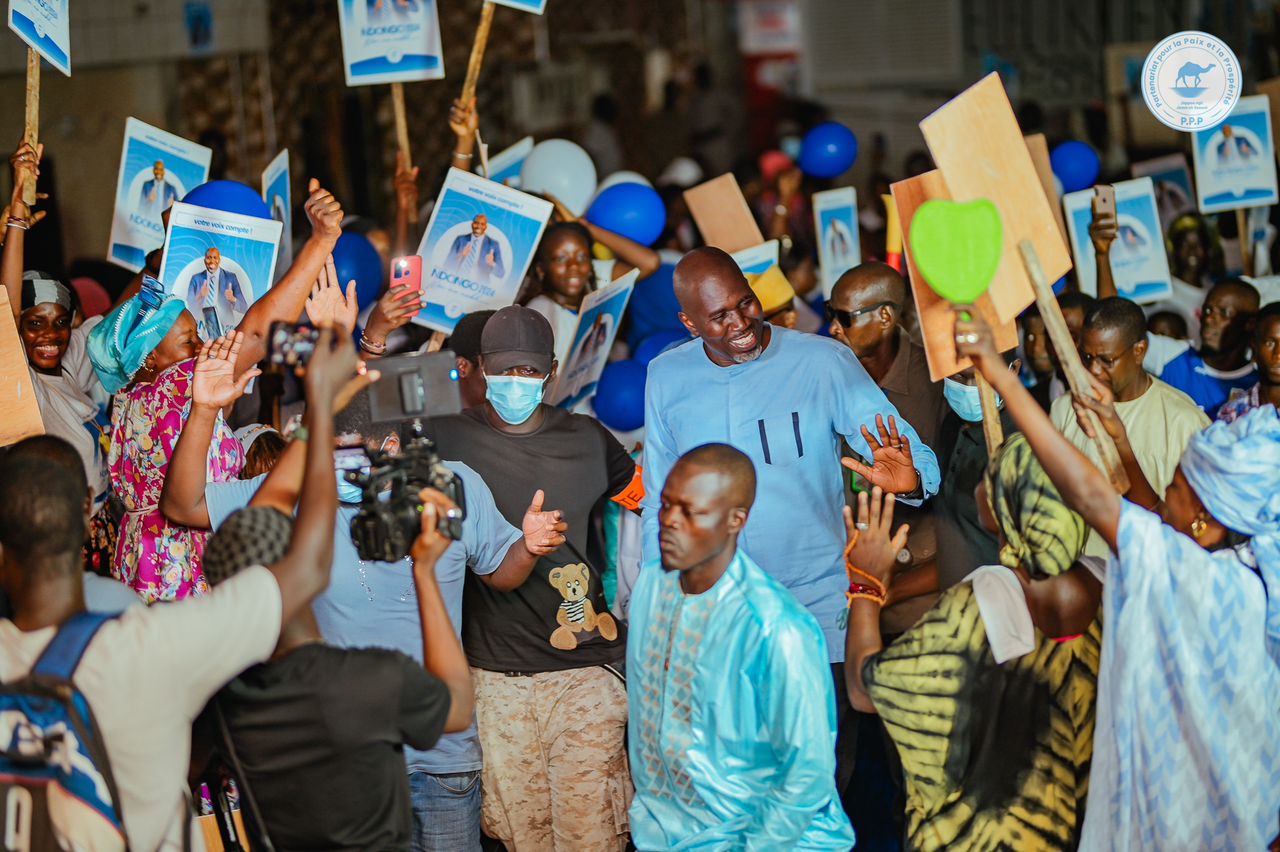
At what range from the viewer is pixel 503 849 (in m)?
4.78

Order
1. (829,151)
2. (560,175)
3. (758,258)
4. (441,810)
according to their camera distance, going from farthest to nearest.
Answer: (829,151)
(560,175)
(758,258)
(441,810)

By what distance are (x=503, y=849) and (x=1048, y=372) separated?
3.01m

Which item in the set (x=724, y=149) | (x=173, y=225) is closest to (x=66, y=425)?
(x=173, y=225)

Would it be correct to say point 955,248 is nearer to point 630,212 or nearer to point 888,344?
point 888,344

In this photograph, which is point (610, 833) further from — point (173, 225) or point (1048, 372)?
point (1048, 372)

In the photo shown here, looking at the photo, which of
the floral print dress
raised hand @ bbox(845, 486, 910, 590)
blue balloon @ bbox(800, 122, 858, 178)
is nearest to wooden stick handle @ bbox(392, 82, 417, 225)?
the floral print dress

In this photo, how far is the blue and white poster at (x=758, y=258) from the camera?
20.5 ft

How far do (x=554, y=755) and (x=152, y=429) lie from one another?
1.59 metres

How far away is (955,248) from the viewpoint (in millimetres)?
3236

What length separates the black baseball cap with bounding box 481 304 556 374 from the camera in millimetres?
4340

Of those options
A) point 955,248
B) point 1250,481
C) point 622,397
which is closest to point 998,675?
point 1250,481

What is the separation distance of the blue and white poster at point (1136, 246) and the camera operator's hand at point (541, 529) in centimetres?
347

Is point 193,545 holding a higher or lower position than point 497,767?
higher

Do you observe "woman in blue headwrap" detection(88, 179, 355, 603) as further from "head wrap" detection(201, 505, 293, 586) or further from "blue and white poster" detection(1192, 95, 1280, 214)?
"blue and white poster" detection(1192, 95, 1280, 214)
